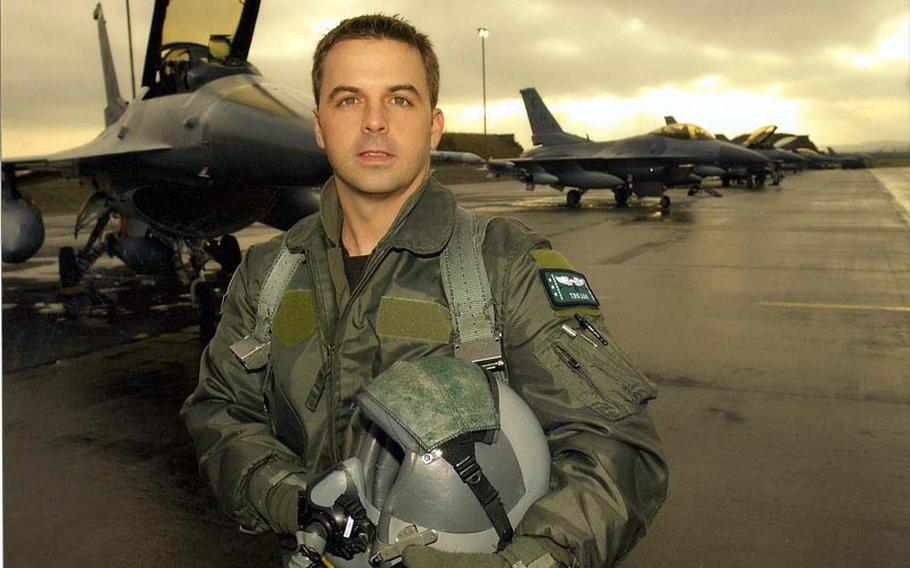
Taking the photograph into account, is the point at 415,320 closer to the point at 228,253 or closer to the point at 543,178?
the point at 228,253

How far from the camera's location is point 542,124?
3161cm

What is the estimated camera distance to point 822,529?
130 inches

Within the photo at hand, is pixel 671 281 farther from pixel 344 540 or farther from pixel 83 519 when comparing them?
pixel 344 540

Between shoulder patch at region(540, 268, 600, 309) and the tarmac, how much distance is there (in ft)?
6.17

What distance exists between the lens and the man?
154 centimetres

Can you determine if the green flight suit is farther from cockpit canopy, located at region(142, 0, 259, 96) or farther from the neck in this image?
cockpit canopy, located at region(142, 0, 259, 96)

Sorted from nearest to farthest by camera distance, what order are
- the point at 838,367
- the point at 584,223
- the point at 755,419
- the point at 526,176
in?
the point at 755,419 → the point at 838,367 → the point at 584,223 → the point at 526,176

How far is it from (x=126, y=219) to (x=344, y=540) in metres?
8.76

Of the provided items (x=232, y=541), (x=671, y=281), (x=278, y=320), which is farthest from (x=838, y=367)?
(x=278, y=320)

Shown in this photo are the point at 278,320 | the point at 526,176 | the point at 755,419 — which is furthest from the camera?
the point at 526,176

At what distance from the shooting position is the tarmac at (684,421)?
3.28m

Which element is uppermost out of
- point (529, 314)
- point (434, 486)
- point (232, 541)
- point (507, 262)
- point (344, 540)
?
point (507, 262)

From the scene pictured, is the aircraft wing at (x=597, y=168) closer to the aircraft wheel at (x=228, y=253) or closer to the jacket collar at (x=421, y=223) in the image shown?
the aircraft wheel at (x=228, y=253)

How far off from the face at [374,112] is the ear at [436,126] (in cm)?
13
